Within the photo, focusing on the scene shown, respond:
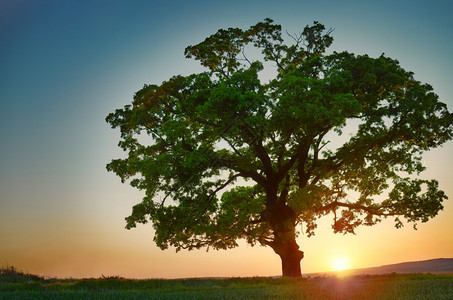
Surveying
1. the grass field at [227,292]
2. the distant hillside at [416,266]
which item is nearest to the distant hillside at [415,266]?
the distant hillside at [416,266]

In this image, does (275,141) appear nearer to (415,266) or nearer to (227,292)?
(227,292)

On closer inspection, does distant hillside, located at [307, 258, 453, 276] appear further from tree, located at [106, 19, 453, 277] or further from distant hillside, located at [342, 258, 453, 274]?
tree, located at [106, 19, 453, 277]

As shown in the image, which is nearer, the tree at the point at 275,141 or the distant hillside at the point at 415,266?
the tree at the point at 275,141

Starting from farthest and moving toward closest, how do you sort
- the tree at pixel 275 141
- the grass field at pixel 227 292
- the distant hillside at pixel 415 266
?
the distant hillside at pixel 415 266 → the tree at pixel 275 141 → the grass field at pixel 227 292

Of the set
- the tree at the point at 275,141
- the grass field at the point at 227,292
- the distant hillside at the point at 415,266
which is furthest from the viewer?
the distant hillside at the point at 415,266

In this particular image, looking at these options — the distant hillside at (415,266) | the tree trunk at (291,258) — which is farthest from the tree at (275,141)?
the distant hillside at (415,266)

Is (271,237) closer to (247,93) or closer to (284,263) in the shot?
(284,263)

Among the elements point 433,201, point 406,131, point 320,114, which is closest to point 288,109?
point 320,114

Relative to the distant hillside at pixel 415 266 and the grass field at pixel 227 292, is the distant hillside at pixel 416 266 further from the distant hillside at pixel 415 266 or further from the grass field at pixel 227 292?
the grass field at pixel 227 292

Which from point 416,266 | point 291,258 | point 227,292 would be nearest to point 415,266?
point 416,266

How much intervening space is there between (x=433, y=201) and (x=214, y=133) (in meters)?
15.1

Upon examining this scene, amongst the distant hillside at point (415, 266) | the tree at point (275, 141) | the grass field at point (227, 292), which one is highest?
the tree at point (275, 141)

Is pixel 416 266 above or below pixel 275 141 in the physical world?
below

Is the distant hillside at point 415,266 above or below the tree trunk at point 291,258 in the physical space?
below
